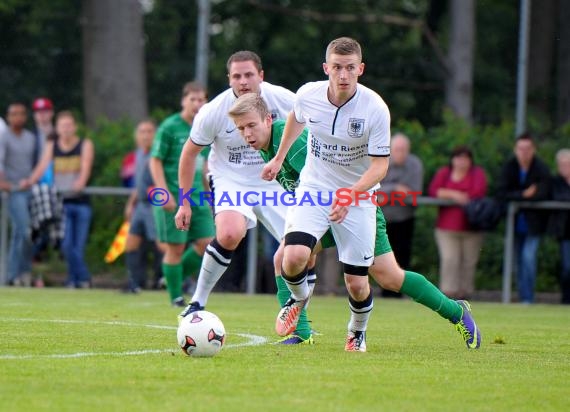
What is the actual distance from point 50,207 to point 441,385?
10.8m

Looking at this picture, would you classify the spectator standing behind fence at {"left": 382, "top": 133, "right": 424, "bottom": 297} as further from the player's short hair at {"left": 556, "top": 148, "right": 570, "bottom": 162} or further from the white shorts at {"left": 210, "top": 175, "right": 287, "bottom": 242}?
the white shorts at {"left": 210, "top": 175, "right": 287, "bottom": 242}

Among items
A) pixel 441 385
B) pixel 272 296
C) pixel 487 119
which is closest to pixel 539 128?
pixel 487 119

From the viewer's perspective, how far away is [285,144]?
8.68 metres

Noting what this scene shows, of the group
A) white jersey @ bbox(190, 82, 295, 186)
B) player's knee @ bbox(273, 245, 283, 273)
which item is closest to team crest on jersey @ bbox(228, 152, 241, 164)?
white jersey @ bbox(190, 82, 295, 186)

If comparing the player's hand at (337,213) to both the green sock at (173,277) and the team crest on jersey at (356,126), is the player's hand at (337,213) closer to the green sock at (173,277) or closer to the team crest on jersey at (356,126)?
the team crest on jersey at (356,126)

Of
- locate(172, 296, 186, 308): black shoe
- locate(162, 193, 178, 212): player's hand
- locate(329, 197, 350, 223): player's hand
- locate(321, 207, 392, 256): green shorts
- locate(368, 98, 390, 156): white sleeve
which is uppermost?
locate(368, 98, 390, 156): white sleeve

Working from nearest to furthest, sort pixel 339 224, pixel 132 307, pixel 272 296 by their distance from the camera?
pixel 339 224 → pixel 132 307 → pixel 272 296

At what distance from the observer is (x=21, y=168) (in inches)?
671

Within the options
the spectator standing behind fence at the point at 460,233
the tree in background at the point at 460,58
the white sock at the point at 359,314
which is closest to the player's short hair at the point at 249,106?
the white sock at the point at 359,314

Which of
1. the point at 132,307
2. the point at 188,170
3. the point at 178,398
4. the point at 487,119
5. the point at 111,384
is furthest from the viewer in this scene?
the point at 487,119

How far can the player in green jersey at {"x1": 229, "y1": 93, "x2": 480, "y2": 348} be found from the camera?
8.63m

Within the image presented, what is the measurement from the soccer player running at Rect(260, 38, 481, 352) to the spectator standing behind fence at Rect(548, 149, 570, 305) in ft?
25.5

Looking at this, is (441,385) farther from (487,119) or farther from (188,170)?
(487,119)

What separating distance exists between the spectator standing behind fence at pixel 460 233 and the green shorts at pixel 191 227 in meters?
4.32
